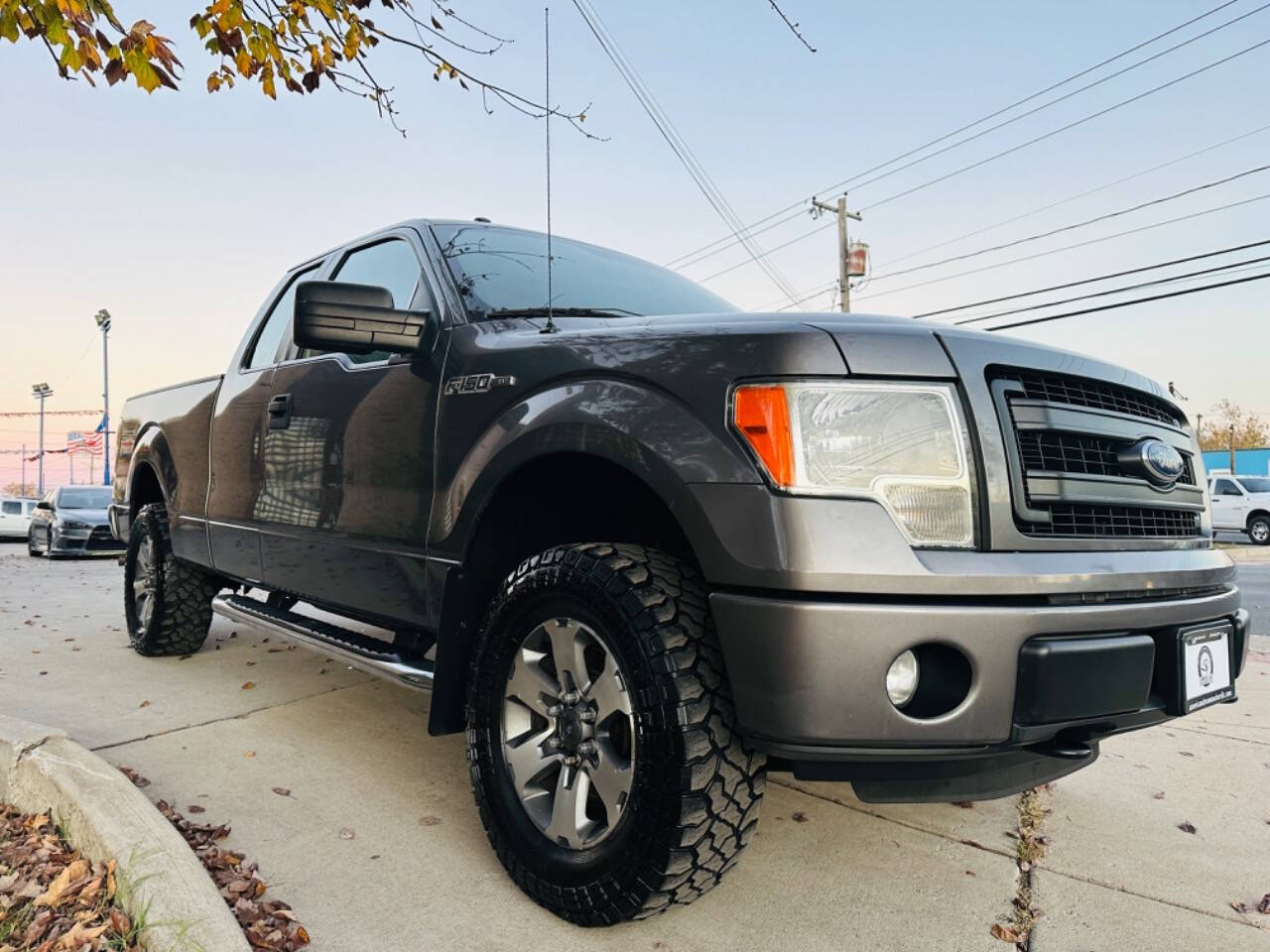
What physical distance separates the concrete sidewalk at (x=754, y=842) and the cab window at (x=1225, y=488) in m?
20.8

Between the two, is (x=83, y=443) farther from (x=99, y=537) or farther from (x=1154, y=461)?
(x=1154, y=461)

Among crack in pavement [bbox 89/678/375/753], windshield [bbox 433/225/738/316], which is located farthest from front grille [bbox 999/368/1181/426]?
crack in pavement [bbox 89/678/375/753]

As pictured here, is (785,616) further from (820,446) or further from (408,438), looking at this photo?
(408,438)

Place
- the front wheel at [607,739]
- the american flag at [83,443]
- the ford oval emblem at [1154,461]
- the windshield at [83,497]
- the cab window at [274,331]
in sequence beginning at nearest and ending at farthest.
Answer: the front wheel at [607,739] → the ford oval emblem at [1154,461] → the cab window at [274,331] → the windshield at [83,497] → the american flag at [83,443]

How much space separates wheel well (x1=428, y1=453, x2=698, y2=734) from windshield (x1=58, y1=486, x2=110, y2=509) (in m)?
16.7

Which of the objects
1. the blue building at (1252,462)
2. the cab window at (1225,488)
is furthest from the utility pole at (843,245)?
the blue building at (1252,462)

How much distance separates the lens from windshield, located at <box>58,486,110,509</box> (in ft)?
52.6

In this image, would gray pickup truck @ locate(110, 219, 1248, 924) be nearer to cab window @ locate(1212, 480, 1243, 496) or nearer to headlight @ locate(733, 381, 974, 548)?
headlight @ locate(733, 381, 974, 548)

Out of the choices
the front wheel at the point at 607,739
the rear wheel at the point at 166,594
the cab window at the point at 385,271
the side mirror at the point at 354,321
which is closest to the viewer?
the front wheel at the point at 607,739

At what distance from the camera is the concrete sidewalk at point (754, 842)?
206 centimetres

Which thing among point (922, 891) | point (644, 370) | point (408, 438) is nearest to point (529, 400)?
point (644, 370)

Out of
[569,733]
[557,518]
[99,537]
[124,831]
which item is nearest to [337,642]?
[124,831]

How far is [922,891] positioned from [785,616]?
1.09m

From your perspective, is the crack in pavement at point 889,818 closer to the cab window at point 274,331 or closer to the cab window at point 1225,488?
the cab window at point 274,331
